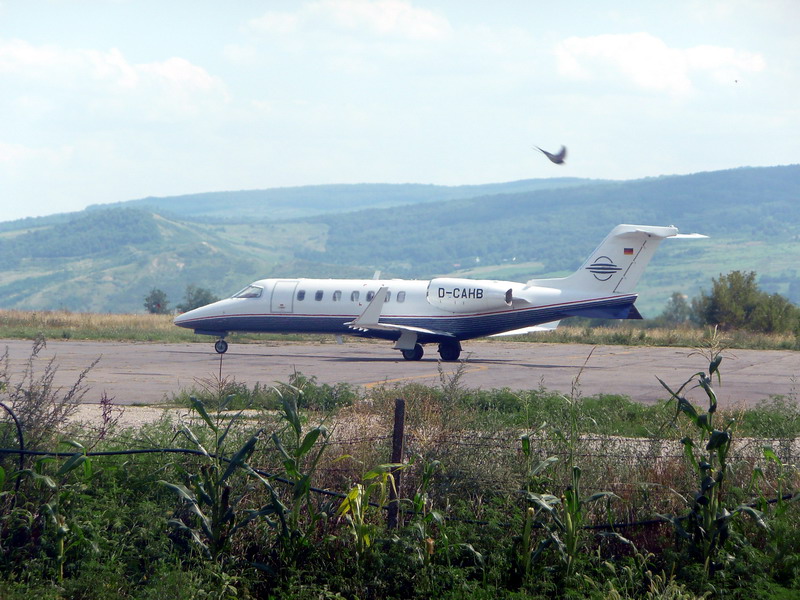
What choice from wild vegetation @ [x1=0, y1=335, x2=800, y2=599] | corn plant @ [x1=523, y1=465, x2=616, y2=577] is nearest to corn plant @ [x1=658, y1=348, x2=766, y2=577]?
wild vegetation @ [x1=0, y1=335, x2=800, y2=599]

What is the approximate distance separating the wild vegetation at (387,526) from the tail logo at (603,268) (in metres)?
18.4

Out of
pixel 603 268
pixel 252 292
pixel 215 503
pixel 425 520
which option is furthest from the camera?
pixel 252 292

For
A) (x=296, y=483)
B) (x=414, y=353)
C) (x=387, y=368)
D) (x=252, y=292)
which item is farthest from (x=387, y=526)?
(x=252, y=292)

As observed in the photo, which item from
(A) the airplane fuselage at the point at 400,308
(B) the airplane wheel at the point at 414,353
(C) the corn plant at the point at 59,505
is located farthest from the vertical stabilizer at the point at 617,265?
(C) the corn plant at the point at 59,505

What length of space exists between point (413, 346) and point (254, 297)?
627 centimetres

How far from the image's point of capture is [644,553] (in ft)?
24.5

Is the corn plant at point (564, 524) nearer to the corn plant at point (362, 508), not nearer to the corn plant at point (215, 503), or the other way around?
the corn plant at point (362, 508)

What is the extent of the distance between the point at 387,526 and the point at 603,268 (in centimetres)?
2015

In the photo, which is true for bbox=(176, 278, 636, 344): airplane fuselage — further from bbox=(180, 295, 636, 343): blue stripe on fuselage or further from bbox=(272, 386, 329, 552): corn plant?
bbox=(272, 386, 329, 552): corn plant

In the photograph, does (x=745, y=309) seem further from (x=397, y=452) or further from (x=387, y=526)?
(x=387, y=526)

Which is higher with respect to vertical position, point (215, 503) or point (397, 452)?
point (397, 452)

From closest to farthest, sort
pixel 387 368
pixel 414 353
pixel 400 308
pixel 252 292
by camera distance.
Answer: pixel 387 368
pixel 414 353
pixel 400 308
pixel 252 292

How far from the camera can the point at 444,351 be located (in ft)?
93.1

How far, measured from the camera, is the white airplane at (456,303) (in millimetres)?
26562
